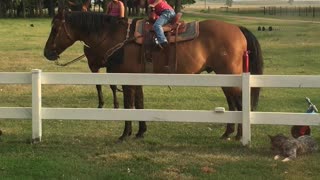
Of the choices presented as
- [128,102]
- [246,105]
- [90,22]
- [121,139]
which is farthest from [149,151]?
[90,22]

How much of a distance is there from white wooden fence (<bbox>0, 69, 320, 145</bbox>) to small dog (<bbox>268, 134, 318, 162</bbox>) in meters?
0.31

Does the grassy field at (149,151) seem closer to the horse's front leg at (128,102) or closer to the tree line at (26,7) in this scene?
the horse's front leg at (128,102)

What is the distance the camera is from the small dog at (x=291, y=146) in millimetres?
7324

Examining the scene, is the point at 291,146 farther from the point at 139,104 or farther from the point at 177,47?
the point at 139,104

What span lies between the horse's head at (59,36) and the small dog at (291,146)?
3934 millimetres

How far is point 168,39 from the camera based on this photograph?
351 inches

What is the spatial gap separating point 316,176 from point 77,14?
15.8 feet

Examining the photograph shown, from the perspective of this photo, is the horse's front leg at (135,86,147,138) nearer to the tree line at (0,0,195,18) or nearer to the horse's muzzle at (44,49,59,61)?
the horse's muzzle at (44,49,59,61)

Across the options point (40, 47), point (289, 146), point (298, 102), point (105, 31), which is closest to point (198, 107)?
point (298, 102)

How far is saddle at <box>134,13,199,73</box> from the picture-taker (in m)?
8.84

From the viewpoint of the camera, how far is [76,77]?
827 cm

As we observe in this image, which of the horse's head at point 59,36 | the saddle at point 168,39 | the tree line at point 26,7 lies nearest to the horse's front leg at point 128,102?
the saddle at point 168,39

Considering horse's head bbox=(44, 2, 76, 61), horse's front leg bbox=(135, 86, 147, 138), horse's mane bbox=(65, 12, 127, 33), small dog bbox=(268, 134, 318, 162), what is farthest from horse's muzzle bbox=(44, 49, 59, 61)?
small dog bbox=(268, 134, 318, 162)

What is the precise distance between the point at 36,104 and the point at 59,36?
1.46 metres
